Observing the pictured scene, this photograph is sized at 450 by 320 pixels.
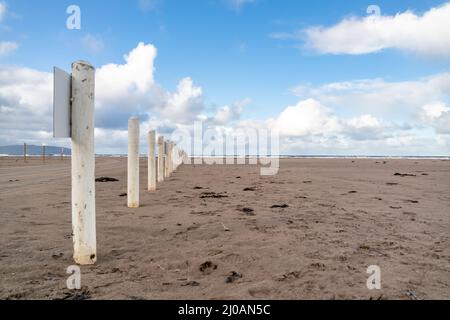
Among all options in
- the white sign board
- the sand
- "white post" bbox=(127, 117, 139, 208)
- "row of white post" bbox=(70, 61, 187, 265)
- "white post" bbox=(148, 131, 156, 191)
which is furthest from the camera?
"white post" bbox=(148, 131, 156, 191)

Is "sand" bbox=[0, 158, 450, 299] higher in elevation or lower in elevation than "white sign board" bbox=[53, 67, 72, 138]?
lower

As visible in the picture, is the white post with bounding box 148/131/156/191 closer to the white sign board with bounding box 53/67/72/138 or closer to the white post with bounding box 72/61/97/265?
the white post with bounding box 72/61/97/265

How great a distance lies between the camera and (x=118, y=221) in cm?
625

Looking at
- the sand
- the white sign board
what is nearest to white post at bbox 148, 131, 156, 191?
the sand

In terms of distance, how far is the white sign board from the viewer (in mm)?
3365

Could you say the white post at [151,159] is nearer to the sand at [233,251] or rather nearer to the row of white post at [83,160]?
the sand at [233,251]

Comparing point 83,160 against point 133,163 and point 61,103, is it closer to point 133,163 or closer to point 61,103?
point 61,103

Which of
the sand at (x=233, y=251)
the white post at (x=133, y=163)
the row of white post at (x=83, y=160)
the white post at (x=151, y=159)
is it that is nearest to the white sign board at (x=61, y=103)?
the row of white post at (x=83, y=160)

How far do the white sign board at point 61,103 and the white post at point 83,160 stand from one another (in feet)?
0.20

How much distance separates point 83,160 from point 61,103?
0.64 metres

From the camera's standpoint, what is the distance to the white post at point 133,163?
7.68 metres

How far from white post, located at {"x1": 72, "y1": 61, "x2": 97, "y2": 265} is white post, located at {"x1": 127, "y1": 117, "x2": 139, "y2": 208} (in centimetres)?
377
